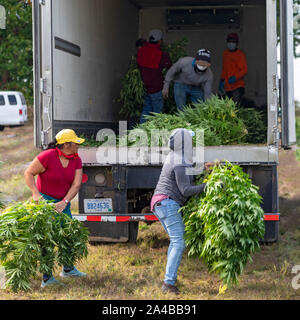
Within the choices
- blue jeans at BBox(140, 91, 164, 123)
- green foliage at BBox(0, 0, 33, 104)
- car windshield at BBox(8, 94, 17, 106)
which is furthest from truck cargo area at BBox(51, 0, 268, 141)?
car windshield at BBox(8, 94, 17, 106)

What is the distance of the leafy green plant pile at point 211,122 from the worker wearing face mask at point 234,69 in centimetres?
232

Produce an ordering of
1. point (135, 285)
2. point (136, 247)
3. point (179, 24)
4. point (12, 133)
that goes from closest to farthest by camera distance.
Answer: point (135, 285), point (136, 247), point (179, 24), point (12, 133)

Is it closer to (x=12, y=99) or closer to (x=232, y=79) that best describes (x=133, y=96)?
(x=232, y=79)

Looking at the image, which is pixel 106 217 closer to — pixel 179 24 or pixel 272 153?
pixel 272 153

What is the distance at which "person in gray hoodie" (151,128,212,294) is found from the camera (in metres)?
5.17

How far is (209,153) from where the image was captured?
614cm

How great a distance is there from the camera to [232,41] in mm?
9664

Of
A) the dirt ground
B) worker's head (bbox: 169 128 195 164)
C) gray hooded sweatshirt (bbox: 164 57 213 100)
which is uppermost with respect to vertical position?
gray hooded sweatshirt (bbox: 164 57 213 100)

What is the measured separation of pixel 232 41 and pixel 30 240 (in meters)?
5.71

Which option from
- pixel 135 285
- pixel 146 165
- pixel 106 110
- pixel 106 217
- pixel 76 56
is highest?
pixel 76 56

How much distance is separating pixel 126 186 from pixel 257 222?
1.82 metres

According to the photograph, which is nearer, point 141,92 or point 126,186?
point 126,186

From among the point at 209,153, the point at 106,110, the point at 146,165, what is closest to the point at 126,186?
the point at 146,165

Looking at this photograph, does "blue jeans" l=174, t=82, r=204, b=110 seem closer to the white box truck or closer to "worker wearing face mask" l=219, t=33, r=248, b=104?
the white box truck
